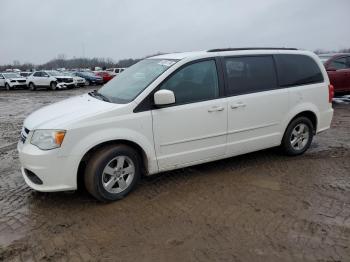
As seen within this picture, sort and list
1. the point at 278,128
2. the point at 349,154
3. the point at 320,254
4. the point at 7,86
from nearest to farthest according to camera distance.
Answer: the point at 320,254, the point at 278,128, the point at 349,154, the point at 7,86

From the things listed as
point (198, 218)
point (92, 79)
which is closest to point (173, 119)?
point (198, 218)

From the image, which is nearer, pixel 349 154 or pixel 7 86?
pixel 349 154

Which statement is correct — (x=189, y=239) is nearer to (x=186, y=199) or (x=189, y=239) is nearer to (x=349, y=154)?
(x=186, y=199)

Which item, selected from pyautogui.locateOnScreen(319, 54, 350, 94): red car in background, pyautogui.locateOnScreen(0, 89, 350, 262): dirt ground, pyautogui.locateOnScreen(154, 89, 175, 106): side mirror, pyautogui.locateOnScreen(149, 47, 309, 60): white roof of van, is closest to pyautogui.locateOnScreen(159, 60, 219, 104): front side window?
pyautogui.locateOnScreen(149, 47, 309, 60): white roof of van

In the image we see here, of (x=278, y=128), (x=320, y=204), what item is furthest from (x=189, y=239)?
(x=278, y=128)

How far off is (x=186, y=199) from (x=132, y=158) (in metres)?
0.83

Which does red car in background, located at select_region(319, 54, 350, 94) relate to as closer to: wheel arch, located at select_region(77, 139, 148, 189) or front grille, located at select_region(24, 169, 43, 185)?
wheel arch, located at select_region(77, 139, 148, 189)

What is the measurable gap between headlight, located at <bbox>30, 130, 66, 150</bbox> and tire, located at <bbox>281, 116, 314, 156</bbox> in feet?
11.6

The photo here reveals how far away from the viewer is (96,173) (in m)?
4.14

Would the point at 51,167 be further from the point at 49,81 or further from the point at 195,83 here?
the point at 49,81

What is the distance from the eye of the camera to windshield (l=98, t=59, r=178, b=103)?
4.59 m

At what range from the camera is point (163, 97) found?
431 cm

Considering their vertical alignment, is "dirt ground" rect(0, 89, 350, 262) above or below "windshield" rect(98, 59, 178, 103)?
below

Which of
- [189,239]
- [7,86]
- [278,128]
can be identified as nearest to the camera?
[189,239]
